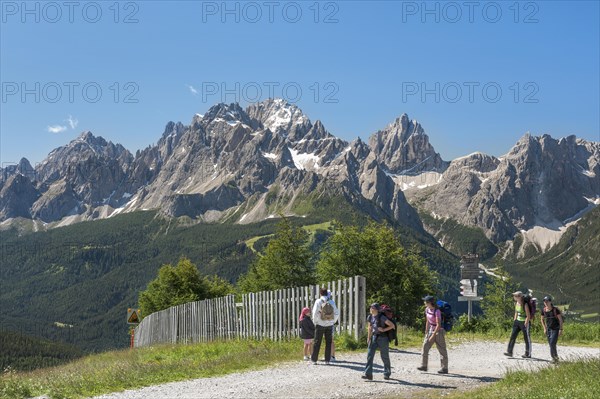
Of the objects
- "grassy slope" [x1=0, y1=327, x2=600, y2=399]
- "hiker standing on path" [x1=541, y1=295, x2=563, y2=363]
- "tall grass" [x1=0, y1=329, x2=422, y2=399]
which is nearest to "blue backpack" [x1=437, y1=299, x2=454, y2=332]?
"grassy slope" [x1=0, y1=327, x2=600, y2=399]

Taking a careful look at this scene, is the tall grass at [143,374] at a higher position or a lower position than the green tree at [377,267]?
lower

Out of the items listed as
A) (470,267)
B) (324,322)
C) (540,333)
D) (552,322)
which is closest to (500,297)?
(470,267)

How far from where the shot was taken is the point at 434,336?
15.1 m

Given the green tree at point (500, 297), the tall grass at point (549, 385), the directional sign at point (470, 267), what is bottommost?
the green tree at point (500, 297)

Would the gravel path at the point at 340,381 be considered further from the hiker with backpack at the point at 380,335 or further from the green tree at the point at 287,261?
the green tree at the point at 287,261

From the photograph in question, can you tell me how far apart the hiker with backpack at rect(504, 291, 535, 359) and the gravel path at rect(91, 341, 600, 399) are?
0.66 m

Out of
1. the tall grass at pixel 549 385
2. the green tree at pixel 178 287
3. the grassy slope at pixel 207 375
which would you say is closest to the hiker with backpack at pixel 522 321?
the grassy slope at pixel 207 375

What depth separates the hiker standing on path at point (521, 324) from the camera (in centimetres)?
1856

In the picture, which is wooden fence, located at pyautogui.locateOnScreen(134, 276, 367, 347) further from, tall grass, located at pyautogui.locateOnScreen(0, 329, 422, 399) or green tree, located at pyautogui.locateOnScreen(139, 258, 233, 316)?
green tree, located at pyautogui.locateOnScreen(139, 258, 233, 316)

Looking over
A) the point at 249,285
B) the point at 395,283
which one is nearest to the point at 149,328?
the point at 249,285

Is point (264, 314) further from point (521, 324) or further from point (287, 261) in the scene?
point (287, 261)

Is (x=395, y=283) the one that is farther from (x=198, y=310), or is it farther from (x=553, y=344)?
(x=553, y=344)

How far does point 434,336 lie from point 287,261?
24033 millimetres

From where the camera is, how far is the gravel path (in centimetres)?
1219
